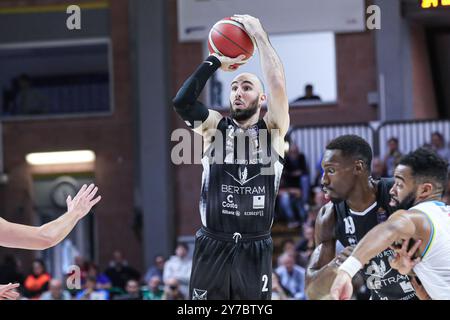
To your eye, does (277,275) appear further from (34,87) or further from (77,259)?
(34,87)

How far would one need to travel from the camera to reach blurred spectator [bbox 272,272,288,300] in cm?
1212

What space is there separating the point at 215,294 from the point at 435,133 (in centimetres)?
946

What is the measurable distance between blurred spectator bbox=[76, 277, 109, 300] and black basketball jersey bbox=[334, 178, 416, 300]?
5895mm

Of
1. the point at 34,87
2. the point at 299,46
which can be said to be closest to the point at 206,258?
the point at 299,46

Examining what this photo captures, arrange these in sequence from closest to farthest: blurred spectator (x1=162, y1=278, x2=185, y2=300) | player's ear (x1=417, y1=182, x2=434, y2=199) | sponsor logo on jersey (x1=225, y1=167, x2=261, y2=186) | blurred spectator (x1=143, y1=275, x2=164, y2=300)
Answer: player's ear (x1=417, y1=182, x2=434, y2=199) < sponsor logo on jersey (x1=225, y1=167, x2=261, y2=186) < blurred spectator (x1=162, y1=278, x2=185, y2=300) < blurred spectator (x1=143, y1=275, x2=164, y2=300)

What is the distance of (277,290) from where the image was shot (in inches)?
486

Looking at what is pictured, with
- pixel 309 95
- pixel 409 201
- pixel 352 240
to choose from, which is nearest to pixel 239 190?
pixel 352 240

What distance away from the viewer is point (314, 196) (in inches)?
644

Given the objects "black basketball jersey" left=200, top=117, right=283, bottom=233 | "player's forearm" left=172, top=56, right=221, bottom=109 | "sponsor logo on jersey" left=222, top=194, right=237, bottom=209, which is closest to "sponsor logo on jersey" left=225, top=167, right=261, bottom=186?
"black basketball jersey" left=200, top=117, right=283, bottom=233

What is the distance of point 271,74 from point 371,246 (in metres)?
2.15

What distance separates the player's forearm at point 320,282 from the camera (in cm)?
730

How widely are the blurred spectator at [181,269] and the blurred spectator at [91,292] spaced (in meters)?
1.02

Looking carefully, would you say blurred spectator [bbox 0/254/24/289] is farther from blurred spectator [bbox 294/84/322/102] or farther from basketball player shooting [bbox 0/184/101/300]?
basketball player shooting [bbox 0/184/101/300]

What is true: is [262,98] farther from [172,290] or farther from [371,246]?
[172,290]
